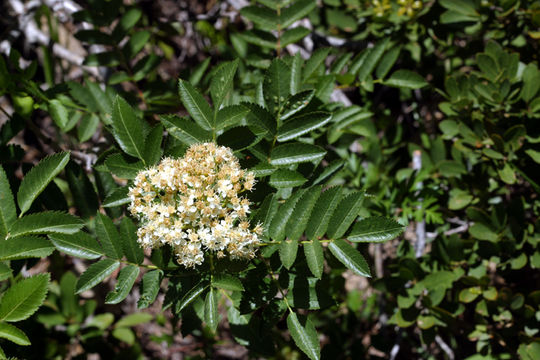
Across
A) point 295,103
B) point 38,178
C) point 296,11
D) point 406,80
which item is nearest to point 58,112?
point 38,178

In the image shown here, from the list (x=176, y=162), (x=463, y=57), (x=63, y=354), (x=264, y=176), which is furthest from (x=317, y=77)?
(x=63, y=354)

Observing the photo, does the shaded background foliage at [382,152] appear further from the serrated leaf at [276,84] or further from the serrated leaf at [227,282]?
the serrated leaf at [227,282]

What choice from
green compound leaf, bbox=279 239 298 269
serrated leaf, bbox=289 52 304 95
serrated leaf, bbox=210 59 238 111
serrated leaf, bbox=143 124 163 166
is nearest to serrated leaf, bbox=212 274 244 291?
green compound leaf, bbox=279 239 298 269

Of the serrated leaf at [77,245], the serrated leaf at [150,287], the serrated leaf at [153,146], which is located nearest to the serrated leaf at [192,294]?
the serrated leaf at [150,287]

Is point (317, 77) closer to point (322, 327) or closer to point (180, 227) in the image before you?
point (180, 227)

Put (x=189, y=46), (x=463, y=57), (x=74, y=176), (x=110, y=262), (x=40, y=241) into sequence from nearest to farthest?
1. (x=40, y=241)
2. (x=110, y=262)
3. (x=74, y=176)
4. (x=463, y=57)
5. (x=189, y=46)

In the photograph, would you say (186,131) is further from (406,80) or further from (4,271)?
(406,80)
